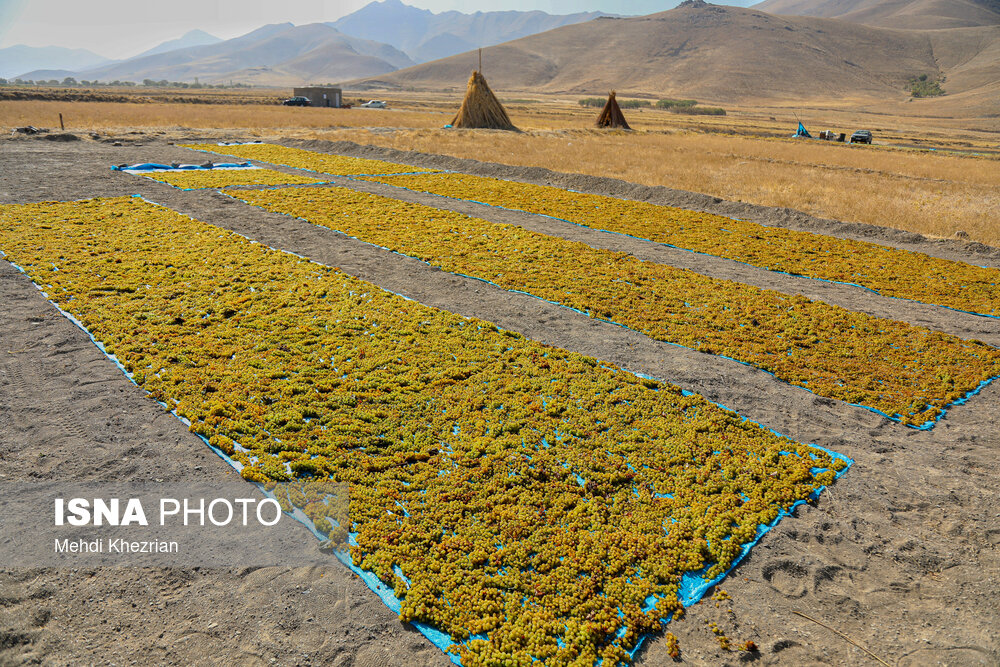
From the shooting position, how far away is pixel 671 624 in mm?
3156

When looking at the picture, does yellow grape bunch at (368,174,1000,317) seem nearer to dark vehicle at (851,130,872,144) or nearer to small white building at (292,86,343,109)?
dark vehicle at (851,130,872,144)

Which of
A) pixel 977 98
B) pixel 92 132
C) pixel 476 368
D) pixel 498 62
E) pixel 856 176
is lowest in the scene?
pixel 476 368

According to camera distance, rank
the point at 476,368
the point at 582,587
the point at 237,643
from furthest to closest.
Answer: the point at 476,368 → the point at 582,587 → the point at 237,643

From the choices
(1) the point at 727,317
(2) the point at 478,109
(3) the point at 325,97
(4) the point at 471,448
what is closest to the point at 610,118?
(2) the point at 478,109

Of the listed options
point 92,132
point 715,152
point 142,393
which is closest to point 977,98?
point 715,152

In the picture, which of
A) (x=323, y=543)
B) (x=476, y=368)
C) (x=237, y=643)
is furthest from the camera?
(x=476, y=368)

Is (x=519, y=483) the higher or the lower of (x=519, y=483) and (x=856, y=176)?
the lower

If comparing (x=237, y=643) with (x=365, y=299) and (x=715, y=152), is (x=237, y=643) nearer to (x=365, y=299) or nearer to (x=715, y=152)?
(x=365, y=299)

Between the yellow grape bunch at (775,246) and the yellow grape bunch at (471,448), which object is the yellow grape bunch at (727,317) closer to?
the yellow grape bunch at (471,448)

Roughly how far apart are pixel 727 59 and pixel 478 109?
11822 centimetres

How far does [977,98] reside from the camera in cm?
8594

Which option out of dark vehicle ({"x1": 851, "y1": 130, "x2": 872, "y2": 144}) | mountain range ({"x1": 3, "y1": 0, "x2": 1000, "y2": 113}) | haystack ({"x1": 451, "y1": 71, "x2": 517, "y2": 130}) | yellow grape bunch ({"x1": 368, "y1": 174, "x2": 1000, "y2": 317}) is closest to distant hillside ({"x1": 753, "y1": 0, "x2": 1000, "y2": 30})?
mountain range ({"x1": 3, "y1": 0, "x2": 1000, "y2": 113})

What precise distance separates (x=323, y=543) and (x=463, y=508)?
88 cm

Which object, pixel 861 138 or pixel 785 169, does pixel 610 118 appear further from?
pixel 785 169
